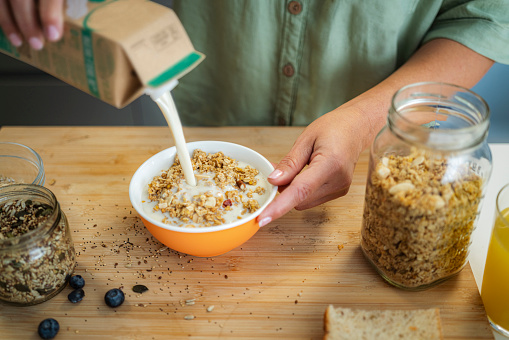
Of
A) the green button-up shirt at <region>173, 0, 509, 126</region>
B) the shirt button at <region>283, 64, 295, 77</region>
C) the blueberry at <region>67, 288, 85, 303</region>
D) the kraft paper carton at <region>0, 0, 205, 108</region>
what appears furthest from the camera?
the shirt button at <region>283, 64, 295, 77</region>

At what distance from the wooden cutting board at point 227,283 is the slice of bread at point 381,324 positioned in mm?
52

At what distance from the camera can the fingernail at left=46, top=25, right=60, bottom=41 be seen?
845 mm

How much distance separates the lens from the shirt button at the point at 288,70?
1.59 m

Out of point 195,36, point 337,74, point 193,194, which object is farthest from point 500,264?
point 195,36

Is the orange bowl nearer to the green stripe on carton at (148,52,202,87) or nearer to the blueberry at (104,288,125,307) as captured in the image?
the blueberry at (104,288,125,307)

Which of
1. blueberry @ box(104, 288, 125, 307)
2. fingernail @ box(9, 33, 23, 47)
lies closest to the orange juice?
blueberry @ box(104, 288, 125, 307)

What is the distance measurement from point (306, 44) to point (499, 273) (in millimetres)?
938

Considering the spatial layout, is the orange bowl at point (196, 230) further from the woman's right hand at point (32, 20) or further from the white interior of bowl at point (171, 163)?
the woman's right hand at point (32, 20)

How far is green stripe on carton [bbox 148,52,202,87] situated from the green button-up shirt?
0.66 m

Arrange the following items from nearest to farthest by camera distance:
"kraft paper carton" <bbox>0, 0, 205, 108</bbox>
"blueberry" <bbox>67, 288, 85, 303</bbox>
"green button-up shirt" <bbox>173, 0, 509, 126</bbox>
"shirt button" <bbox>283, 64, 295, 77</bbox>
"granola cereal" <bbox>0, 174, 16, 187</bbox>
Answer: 1. "kraft paper carton" <bbox>0, 0, 205, 108</bbox>
2. "blueberry" <bbox>67, 288, 85, 303</bbox>
3. "granola cereal" <bbox>0, 174, 16, 187</bbox>
4. "green button-up shirt" <bbox>173, 0, 509, 126</bbox>
5. "shirt button" <bbox>283, 64, 295, 77</bbox>

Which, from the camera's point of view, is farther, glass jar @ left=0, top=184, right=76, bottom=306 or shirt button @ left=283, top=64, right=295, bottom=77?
shirt button @ left=283, top=64, right=295, bottom=77

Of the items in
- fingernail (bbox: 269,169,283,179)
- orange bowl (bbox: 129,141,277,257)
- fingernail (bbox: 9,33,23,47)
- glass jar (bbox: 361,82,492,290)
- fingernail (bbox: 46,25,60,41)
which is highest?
fingernail (bbox: 46,25,60,41)

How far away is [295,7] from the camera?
1454mm

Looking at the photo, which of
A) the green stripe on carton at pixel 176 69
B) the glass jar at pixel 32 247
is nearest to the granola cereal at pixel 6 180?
the glass jar at pixel 32 247
